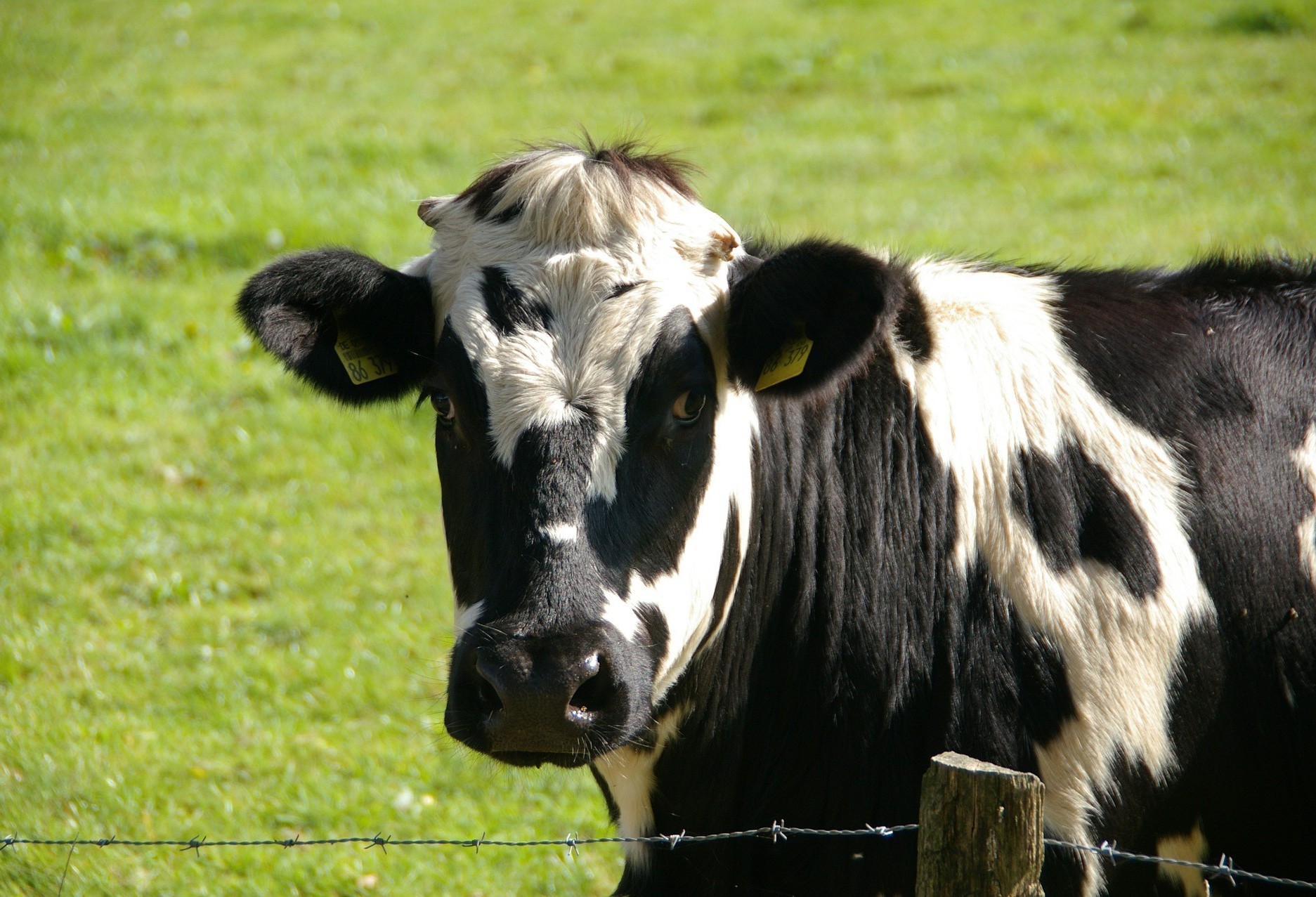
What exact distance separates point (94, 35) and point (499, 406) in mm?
13439

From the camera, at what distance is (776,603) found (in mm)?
3357

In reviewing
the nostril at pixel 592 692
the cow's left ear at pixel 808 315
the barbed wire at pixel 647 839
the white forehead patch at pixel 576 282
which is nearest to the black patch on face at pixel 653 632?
the nostril at pixel 592 692

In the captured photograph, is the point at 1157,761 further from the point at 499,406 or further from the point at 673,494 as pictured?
the point at 499,406

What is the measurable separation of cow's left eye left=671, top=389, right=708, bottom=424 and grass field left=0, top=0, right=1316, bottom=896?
2.00 metres

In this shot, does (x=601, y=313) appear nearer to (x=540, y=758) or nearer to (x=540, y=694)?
(x=540, y=694)

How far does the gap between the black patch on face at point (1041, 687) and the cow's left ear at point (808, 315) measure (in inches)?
33.0

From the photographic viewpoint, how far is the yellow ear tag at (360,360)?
11.2ft

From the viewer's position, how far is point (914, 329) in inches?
137

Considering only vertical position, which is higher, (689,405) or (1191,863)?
(689,405)

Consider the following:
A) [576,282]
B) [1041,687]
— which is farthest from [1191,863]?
[576,282]

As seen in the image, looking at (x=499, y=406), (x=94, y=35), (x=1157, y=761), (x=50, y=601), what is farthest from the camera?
(x=94, y=35)

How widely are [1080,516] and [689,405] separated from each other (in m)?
1.10

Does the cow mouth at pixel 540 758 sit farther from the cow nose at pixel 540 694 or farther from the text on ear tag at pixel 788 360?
the text on ear tag at pixel 788 360

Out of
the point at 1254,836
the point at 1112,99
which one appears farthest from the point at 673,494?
the point at 1112,99
